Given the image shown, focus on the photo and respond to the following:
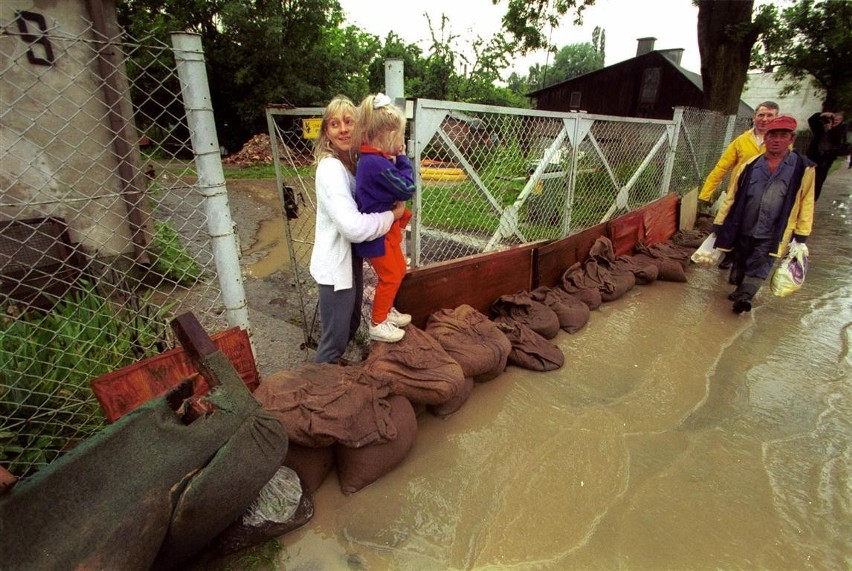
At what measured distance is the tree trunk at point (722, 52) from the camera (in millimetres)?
8141

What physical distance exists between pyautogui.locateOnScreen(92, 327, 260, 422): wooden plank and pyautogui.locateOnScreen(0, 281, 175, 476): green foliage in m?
0.38

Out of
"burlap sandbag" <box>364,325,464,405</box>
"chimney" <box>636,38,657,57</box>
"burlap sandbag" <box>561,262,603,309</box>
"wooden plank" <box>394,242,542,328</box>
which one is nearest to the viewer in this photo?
"burlap sandbag" <box>364,325,464,405</box>

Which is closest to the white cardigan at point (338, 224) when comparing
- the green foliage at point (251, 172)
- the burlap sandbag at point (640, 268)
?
the burlap sandbag at point (640, 268)

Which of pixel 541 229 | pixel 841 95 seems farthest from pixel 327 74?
pixel 841 95

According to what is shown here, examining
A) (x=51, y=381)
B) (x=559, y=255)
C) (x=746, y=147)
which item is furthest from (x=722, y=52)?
(x=51, y=381)

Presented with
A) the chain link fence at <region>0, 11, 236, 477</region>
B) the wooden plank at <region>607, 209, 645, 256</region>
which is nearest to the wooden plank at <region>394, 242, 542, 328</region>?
the chain link fence at <region>0, 11, 236, 477</region>

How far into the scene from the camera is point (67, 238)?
3.43 meters

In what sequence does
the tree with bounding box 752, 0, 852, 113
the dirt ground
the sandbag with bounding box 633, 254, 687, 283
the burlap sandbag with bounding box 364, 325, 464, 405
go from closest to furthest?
the burlap sandbag with bounding box 364, 325, 464, 405, the dirt ground, the sandbag with bounding box 633, 254, 687, 283, the tree with bounding box 752, 0, 852, 113

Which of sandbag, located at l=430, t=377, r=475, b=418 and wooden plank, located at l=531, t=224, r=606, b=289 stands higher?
wooden plank, located at l=531, t=224, r=606, b=289

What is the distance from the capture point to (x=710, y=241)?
4566 mm

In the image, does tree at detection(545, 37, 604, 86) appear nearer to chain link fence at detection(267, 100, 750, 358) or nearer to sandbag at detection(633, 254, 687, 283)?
chain link fence at detection(267, 100, 750, 358)

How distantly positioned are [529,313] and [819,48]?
19.8 meters

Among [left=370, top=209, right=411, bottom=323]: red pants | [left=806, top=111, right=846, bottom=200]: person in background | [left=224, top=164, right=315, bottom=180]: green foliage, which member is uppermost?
[left=806, top=111, right=846, bottom=200]: person in background

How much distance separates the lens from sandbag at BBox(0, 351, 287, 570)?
1.21 metres
